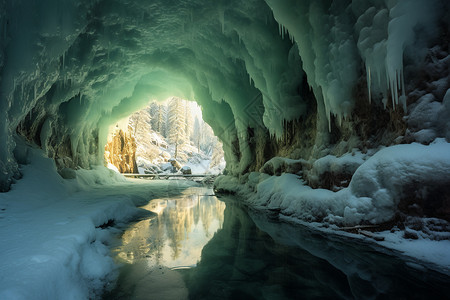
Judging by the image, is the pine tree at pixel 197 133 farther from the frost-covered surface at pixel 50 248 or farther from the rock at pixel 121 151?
the frost-covered surface at pixel 50 248

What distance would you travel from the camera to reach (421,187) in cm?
347

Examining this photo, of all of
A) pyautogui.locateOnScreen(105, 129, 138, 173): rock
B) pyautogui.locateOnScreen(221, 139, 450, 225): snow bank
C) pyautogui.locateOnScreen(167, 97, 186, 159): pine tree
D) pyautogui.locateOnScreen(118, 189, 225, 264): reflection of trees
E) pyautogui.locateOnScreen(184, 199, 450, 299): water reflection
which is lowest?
pyautogui.locateOnScreen(184, 199, 450, 299): water reflection

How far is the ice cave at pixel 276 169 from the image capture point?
106 inches

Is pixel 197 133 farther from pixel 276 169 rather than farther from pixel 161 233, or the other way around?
pixel 161 233

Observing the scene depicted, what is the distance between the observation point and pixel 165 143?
51.8 m

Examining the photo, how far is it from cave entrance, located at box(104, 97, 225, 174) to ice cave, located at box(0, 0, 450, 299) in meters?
15.5

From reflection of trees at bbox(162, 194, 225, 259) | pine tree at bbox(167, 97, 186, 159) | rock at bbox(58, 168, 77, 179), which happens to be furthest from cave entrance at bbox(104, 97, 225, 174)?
reflection of trees at bbox(162, 194, 225, 259)

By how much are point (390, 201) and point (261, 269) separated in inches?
94.3

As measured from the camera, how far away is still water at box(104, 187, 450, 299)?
8.07 ft

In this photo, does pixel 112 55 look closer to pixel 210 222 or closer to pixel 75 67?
pixel 75 67

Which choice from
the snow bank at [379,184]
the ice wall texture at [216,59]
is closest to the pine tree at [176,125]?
the ice wall texture at [216,59]

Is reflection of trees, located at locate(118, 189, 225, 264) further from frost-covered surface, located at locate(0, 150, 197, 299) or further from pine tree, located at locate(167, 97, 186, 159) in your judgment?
pine tree, located at locate(167, 97, 186, 159)

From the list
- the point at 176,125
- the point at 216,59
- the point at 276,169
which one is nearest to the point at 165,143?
the point at 176,125

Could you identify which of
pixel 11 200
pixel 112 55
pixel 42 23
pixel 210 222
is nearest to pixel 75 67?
pixel 112 55
